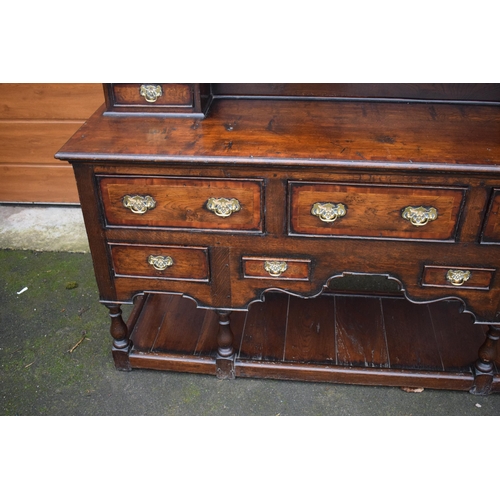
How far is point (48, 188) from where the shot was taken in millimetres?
3393

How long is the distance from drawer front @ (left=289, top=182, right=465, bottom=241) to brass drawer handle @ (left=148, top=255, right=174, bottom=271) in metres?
0.48

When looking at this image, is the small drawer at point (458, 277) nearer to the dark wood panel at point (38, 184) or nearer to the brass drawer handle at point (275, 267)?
the brass drawer handle at point (275, 267)

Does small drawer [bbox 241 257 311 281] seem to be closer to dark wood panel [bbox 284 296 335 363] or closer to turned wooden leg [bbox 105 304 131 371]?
dark wood panel [bbox 284 296 335 363]

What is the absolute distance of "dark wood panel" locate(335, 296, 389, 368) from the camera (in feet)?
7.47

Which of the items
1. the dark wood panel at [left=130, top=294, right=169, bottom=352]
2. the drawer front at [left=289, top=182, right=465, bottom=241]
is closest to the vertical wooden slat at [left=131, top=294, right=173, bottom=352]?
the dark wood panel at [left=130, top=294, right=169, bottom=352]

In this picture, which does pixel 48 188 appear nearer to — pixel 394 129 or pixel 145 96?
pixel 145 96

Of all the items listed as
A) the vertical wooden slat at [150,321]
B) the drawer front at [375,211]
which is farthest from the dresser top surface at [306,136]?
the vertical wooden slat at [150,321]

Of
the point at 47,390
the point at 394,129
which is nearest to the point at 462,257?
the point at 394,129

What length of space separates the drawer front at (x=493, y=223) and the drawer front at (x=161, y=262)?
3.11ft

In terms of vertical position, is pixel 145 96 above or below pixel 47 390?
above

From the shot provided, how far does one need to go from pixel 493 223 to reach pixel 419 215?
240 millimetres

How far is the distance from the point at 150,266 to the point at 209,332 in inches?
22.5

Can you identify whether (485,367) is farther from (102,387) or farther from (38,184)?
(38,184)

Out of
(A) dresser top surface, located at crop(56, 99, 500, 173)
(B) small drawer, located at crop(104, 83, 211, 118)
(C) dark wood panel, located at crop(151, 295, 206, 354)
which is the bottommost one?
(C) dark wood panel, located at crop(151, 295, 206, 354)
